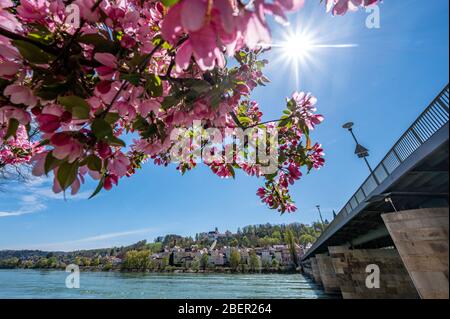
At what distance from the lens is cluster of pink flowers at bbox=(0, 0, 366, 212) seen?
0.56 metres

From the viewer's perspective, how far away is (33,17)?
1039mm

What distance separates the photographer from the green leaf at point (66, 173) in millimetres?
793

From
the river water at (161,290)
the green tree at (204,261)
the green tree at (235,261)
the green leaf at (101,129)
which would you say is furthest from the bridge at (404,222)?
the green tree at (204,261)

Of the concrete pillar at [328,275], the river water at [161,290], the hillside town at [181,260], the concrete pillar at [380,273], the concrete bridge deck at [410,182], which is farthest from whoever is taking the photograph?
the hillside town at [181,260]

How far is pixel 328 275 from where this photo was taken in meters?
28.0

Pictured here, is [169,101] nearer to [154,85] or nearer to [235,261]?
[154,85]

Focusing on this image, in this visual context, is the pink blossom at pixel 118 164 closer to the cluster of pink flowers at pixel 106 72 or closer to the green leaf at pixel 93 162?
the cluster of pink flowers at pixel 106 72

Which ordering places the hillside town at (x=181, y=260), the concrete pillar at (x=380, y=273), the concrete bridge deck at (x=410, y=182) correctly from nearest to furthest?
1. the concrete bridge deck at (x=410, y=182)
2. the concrete pillar at (x=380, y=273)
3. the hillside town at (x=181, y=260)

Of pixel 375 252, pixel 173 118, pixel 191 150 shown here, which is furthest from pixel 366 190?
pixel 173 118

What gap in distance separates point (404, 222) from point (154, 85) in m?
3.10

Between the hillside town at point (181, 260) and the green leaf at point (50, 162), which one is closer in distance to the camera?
the green leaf at point (50, 162)

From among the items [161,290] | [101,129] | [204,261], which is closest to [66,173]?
[101,129]
